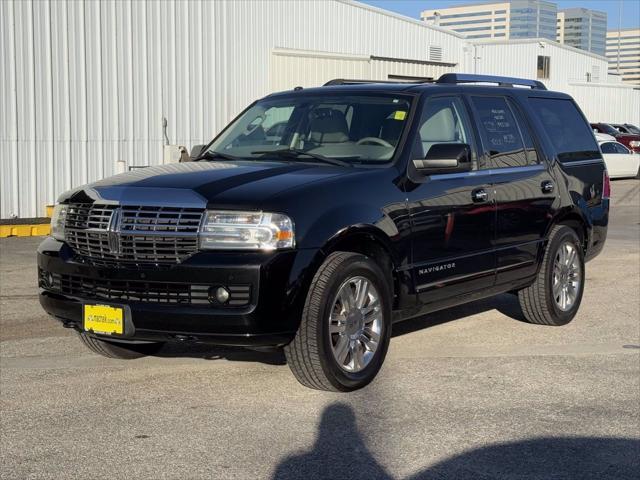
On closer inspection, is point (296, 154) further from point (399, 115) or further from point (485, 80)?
point (485, 80)

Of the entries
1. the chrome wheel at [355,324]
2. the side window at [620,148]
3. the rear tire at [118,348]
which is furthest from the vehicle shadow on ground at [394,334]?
the side window at [620,148]

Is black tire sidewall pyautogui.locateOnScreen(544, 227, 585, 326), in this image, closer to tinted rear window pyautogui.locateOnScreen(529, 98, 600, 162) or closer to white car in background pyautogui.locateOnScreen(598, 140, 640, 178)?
tinted rear window pyautogui.locateOnScreen(529, 98, 600, 162)

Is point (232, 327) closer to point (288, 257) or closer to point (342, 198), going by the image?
point (288, 257)

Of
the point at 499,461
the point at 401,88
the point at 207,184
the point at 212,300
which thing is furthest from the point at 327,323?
the point at 401,88

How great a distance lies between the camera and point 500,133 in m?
7.45

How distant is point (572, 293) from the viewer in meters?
8.27

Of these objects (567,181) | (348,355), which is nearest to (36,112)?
(567,181)

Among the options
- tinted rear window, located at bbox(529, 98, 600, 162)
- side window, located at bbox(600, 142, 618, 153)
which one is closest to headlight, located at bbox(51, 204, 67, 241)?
tinted rear window, located at bbox(529, 98, 600, 162)

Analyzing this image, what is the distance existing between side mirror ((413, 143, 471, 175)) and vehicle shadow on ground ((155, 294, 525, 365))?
1.57m

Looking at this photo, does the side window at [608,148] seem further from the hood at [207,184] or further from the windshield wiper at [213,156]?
the hood at [207,184]

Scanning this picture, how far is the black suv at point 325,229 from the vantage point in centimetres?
545

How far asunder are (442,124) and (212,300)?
2420 millimetres

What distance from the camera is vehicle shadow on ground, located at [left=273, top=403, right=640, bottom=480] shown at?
14.8 ft

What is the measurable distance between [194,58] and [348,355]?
576 inches
